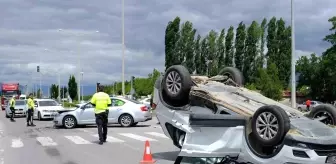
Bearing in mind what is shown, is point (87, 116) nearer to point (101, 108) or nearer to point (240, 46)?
point (101, 108)

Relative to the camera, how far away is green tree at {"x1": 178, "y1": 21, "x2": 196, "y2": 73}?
64.3 m

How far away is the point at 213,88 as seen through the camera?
31.1 feet

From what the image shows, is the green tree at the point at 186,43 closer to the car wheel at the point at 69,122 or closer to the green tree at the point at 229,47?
the green tree at the point at 229,47

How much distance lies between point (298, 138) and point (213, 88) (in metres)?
2.36

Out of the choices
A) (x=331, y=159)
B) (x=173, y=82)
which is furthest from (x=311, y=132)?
(x=173, y=82)

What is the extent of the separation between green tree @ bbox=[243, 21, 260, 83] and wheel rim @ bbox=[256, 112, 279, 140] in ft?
187

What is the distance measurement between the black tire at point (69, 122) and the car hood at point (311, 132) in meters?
15.9

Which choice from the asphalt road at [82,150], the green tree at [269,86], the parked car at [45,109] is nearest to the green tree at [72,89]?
the green tree at [269,86]

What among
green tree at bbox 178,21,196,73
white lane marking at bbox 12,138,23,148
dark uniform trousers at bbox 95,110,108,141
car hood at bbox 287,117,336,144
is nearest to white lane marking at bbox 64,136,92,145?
dark uniform trousers at bbox 95,110,108,141

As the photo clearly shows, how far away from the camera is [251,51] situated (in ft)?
212

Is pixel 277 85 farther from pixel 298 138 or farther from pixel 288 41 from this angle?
pixel 298 138

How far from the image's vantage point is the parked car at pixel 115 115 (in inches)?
889

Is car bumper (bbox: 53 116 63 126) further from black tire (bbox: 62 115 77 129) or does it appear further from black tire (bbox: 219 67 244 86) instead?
black tire (bbox: 219 67 244 86)

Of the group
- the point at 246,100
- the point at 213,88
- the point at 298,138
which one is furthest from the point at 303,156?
the point at 213,88
